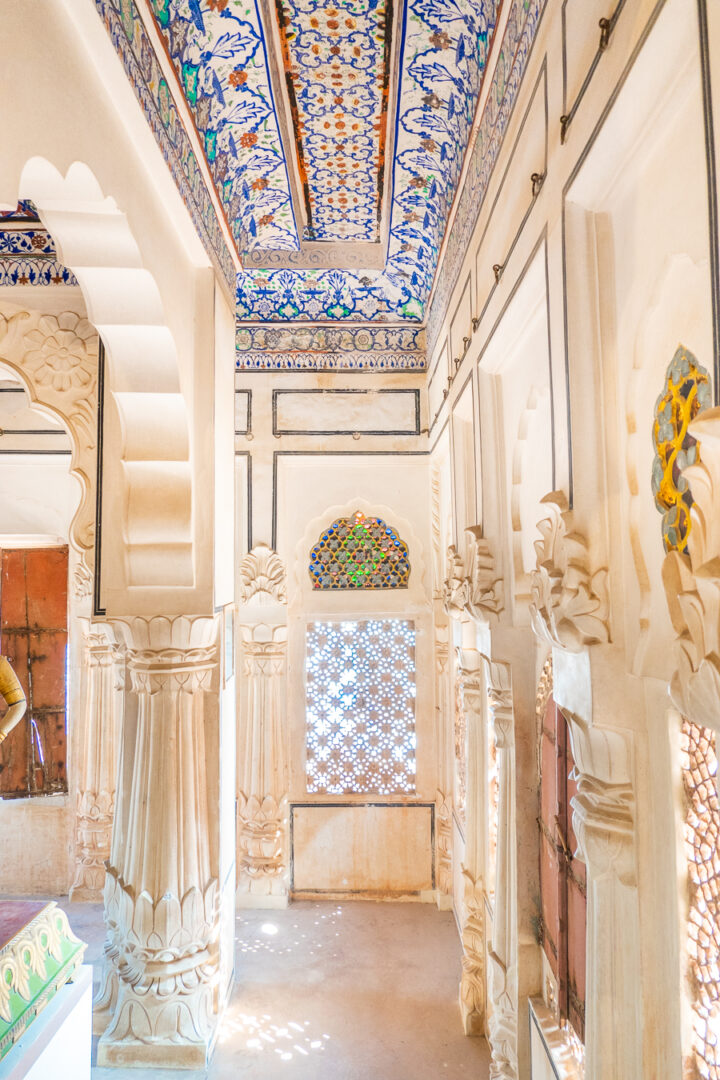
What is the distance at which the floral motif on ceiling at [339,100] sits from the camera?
2.36 m

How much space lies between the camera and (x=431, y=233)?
3693 mm

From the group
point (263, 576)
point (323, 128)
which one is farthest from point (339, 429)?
point (323, 128)

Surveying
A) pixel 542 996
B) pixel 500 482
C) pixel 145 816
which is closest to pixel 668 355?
pixel 500 482

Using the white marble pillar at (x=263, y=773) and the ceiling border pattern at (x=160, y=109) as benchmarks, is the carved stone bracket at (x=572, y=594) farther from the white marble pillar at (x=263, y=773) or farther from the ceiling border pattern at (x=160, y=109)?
the white marble pillar at (x=263, y=773)

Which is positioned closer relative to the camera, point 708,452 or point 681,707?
point 708,452

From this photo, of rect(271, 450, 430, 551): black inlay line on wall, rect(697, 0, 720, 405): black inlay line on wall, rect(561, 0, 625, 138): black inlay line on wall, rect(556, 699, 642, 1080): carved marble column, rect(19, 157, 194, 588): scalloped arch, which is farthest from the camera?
rect(271, 450, 430, 551): black inlay line on wall

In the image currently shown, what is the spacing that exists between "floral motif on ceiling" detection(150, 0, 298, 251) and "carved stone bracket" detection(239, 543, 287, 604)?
199 centimetres

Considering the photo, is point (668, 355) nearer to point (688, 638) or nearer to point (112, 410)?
point (688, 638)

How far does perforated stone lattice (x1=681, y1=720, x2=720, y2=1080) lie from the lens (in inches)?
43.0

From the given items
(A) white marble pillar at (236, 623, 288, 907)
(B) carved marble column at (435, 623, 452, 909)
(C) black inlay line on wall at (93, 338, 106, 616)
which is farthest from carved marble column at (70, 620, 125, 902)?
(B) carved marble column at (435, 623, 452, 909)

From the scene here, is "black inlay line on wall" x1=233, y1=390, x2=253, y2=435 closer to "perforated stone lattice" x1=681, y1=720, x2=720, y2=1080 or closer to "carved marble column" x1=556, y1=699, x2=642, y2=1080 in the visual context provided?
"carved marble column" x1=556, y1=699, x2=642, y2=1080

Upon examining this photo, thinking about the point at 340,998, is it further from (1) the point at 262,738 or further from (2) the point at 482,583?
(2) the point at 482,583

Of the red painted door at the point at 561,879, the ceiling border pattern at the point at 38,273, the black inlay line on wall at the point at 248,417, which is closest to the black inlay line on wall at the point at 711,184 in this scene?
the red painted door at the point at 561,879

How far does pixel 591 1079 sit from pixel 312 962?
291 cm
